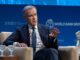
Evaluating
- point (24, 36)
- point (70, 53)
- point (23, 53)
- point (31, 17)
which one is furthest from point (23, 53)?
point (31, 17)

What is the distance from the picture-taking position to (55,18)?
665 cm

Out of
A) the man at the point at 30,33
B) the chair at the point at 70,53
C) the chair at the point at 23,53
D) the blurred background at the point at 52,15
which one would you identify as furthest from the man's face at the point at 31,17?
the blurred background at the point at 52,15

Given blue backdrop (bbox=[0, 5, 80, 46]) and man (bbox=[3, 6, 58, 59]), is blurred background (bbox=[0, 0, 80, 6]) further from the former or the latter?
man (bbox=[3, 6, 58, 59])

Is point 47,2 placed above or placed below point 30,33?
above

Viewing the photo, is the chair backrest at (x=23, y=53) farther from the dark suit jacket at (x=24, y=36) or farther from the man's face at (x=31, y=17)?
the man's face at (x=31, y=17)

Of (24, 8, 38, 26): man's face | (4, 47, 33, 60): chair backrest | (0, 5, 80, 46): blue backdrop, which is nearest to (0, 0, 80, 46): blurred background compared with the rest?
(0, 5, 80, 46): blue backdrop

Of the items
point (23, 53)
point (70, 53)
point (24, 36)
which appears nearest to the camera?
point (23, 53)

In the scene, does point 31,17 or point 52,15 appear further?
point 52,15

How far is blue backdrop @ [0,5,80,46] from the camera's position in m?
6.44

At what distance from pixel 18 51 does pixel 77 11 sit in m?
3.68

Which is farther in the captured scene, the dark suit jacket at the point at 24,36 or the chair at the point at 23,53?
the dark suit jacket at the point at 24,36

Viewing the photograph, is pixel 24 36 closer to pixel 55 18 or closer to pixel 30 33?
pixel 30 33

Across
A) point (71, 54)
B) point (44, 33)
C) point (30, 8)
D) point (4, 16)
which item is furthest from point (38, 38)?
point (4, 16)

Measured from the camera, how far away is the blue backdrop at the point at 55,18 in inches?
253
